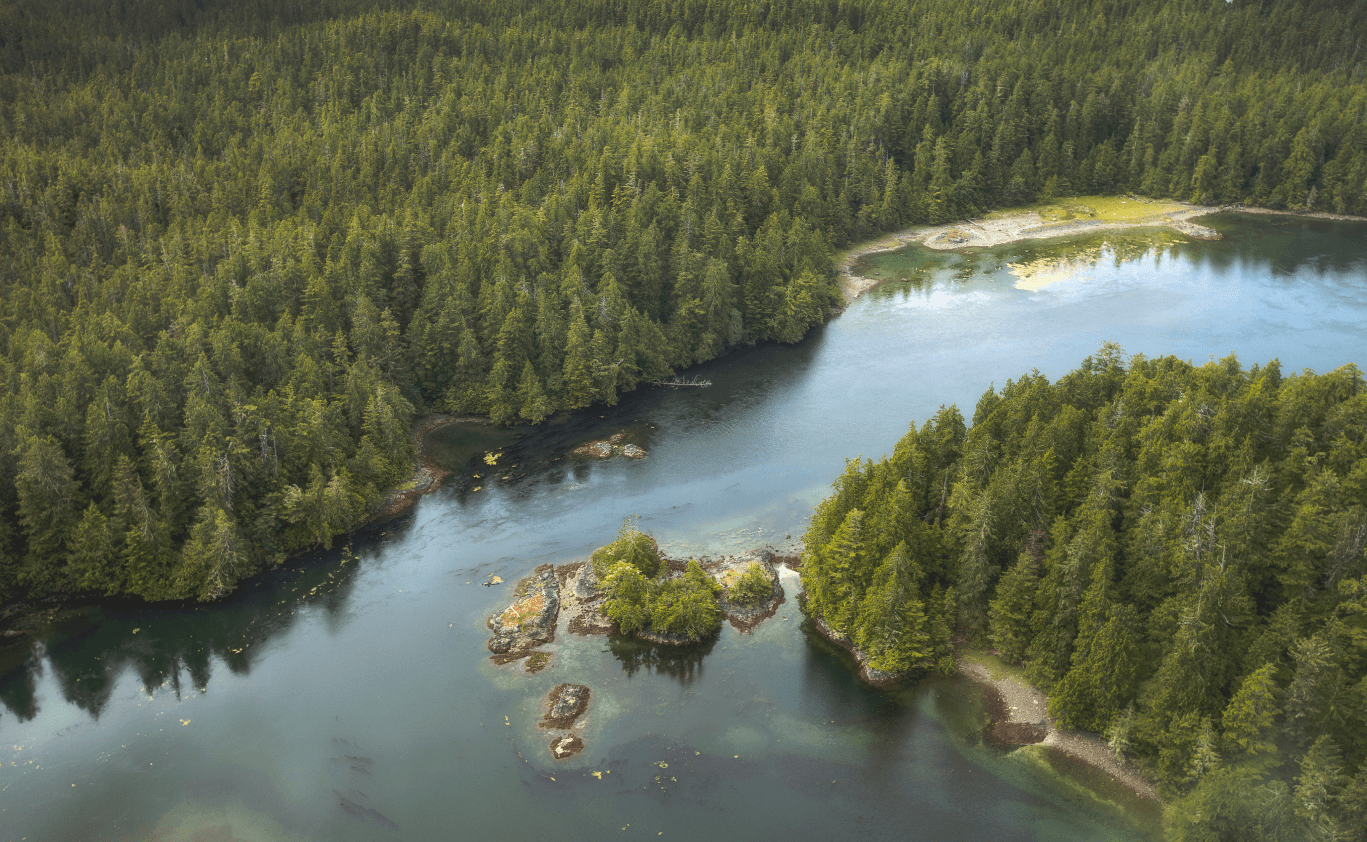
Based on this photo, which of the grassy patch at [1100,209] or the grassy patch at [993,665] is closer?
the grassy patch at [993,665]

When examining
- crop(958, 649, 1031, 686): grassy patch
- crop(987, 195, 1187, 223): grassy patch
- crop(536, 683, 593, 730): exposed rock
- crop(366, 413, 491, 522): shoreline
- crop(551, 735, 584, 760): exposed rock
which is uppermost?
crop(987, 195, 1187, 223): grassy patch

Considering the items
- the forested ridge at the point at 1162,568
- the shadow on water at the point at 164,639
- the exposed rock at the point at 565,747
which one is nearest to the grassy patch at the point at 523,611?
the exposed rock at the point at 565,747

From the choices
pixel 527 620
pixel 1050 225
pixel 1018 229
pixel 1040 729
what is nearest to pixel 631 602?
pixel 527 620

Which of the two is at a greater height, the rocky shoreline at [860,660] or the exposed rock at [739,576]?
the exposed rock at [739,576]

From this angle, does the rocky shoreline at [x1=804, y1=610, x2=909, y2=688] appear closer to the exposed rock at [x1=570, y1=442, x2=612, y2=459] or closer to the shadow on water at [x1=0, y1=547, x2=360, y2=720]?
the exposed rock at [x1=570, y1=442, x2=612, y2=459]

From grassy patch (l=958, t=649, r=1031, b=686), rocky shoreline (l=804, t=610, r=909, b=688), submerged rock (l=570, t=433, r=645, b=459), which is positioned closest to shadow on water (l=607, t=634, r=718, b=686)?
rocky shoreline (l=804, t=610, r=909, b=688)

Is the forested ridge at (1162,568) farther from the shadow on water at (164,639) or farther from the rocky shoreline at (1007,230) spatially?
the rocky shoreline at (1007,230)

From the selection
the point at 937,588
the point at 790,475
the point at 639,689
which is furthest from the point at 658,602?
the point at 790,475
